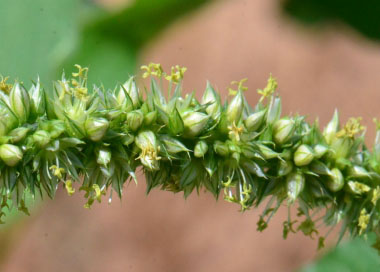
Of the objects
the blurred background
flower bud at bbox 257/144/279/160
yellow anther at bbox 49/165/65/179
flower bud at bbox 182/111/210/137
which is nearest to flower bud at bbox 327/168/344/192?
flower bud at bbox 257/144/279/160

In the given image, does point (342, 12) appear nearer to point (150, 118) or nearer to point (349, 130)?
point (349, 130)

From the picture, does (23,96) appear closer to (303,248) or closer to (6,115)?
(6,115)

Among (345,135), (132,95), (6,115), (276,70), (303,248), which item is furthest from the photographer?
(276,70)

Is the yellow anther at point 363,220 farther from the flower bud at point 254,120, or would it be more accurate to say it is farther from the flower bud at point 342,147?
the flower bud at point 254,120

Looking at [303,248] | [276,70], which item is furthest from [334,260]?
[276,70]

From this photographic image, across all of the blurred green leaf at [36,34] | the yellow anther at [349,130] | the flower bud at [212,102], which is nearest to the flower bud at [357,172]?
the yellow anther at [349,130]
